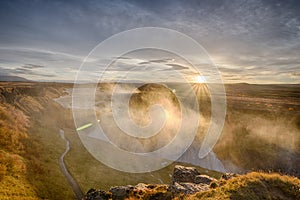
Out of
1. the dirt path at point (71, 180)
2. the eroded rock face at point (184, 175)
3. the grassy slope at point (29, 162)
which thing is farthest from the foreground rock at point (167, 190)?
the dirt path at point (71, 180)

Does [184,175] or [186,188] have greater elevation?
[186,188]

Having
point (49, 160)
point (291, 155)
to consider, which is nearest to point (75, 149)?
point (49, 160)

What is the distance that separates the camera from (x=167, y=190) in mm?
21109

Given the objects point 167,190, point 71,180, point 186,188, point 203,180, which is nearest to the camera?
point 186,188

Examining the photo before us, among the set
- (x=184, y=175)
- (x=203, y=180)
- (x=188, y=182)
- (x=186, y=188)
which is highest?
(x=186, y=188)

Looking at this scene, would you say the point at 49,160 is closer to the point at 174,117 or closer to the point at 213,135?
the point at 213,135

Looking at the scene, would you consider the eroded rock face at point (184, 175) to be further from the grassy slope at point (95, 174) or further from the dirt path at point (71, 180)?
the grassy slope at point (95, 174)

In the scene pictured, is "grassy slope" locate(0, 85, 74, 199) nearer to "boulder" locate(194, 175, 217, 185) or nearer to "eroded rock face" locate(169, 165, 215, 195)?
"eroded rock face" locate(169, 165, 215, 195)

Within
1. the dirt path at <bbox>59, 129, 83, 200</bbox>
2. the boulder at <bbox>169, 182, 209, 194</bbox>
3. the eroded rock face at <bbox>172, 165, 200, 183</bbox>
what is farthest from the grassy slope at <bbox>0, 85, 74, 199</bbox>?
the boulder at <bbox>169, 182, 209, 194</bbox>

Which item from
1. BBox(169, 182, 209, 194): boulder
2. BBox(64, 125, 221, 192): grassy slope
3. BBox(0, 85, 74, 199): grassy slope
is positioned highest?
BBox(169, 182, 209, 194): boulder

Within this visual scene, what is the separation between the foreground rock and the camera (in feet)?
65.4

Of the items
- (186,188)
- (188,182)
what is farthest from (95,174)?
(186,188)

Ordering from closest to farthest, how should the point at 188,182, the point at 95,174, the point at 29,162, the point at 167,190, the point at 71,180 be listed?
the point at 167,190, the point at 188,182, the point at 29,162, the point at 71,180, the point at 95,174

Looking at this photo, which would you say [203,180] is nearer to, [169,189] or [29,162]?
[169,189]
